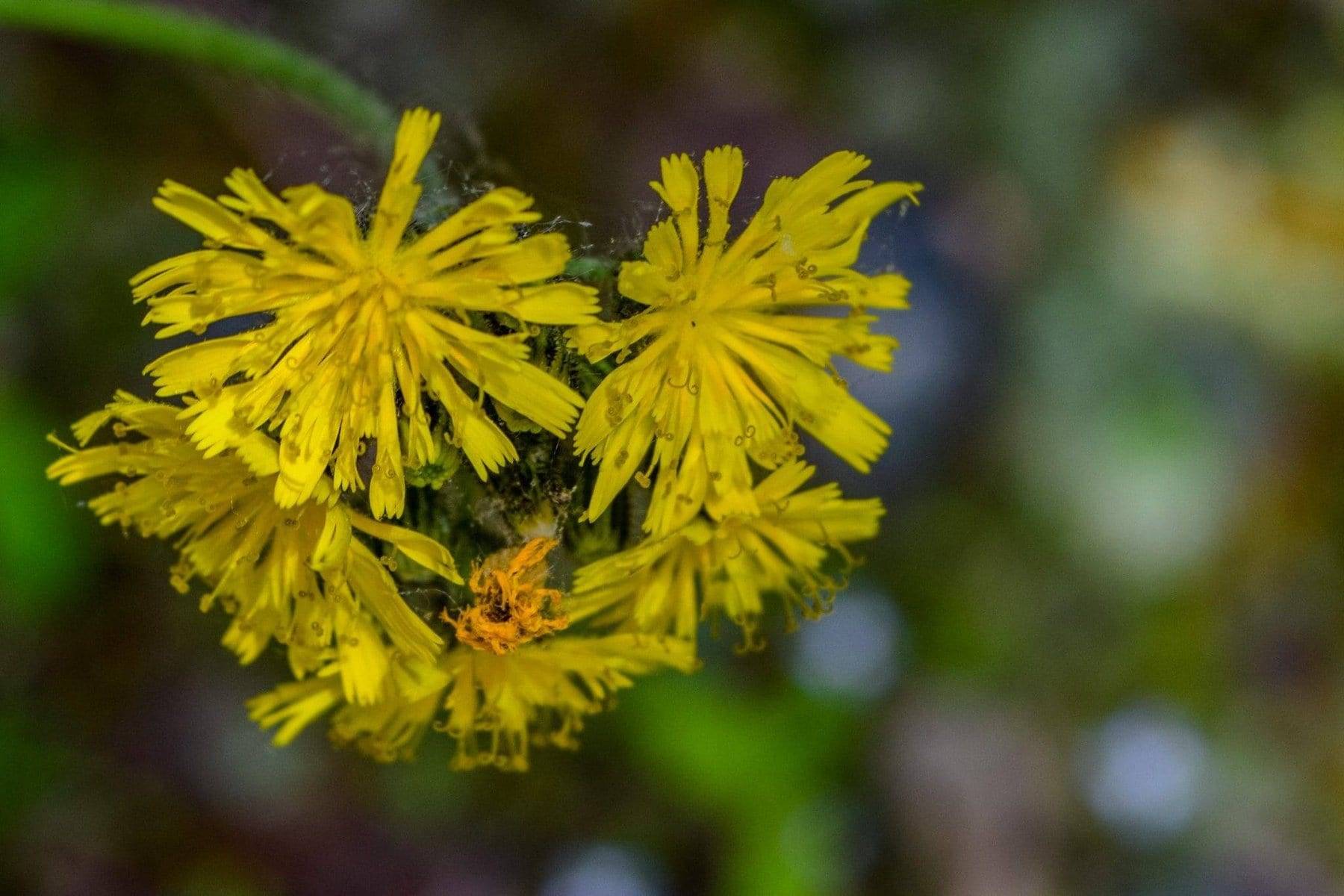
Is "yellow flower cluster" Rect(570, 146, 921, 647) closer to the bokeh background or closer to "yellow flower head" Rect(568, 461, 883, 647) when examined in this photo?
"yellow flower head" Rect(568, 461, 883, 647)

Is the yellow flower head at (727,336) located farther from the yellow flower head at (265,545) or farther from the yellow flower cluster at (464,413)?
the yellow flower head at (265,545)

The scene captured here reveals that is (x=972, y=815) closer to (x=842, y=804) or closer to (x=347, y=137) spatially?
(x=842, y=804)

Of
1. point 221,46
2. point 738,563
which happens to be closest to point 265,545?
point 738,563

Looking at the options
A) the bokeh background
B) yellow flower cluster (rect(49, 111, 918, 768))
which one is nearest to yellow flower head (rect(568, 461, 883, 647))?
yellow flower cluster (rect(49, 111, 918, 768))

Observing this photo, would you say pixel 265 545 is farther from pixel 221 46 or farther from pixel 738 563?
pixel 221 46

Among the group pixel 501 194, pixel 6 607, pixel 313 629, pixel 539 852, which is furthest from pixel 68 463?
pixel 539 852
